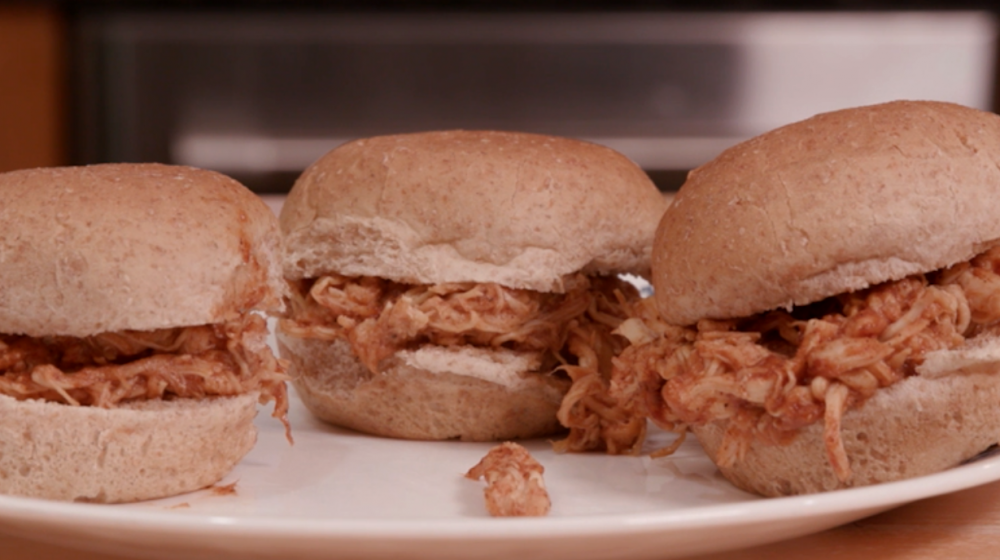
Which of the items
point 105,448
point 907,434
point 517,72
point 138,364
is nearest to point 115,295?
point 138,364

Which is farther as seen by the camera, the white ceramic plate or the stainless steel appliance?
the stainless steel appliance

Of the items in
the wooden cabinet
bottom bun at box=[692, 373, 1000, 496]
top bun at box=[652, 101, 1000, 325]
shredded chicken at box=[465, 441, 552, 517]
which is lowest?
the wooden cabinet

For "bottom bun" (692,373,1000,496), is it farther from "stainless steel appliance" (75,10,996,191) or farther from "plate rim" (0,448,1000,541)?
"stainless steel appliance" (75,10,996,191)

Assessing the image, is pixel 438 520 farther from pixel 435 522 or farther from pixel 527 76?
pixel 527 76

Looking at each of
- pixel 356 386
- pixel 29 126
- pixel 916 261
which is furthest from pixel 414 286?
pixel 29 126

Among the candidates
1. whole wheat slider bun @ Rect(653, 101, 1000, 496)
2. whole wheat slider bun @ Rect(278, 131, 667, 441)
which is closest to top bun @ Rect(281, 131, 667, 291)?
whole wheat slider bun @ Rect(278, 131, 667, 441)

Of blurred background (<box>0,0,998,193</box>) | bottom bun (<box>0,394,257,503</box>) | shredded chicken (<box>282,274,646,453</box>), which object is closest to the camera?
bottom bun (<box>0,394,257,503</box>)

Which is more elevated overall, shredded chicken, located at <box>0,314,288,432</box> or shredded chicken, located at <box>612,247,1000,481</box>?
shredded chicken, located at <box>612,247,1000,481</box>

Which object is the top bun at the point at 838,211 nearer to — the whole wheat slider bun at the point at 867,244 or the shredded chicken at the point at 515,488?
the whole wheat slider bun at the point at 867,244

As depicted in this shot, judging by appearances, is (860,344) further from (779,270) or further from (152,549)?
(152,549)
